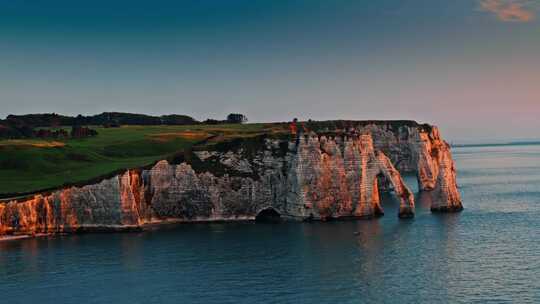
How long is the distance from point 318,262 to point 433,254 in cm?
1375

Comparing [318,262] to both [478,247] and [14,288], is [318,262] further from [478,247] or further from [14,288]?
[14,288]

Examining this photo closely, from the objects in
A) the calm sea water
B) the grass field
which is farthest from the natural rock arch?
the grass field

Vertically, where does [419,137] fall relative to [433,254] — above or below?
above

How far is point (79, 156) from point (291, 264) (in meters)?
55.5

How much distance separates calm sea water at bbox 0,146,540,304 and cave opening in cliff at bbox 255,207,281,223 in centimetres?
476

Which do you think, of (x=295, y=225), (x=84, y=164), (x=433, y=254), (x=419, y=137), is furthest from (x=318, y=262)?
(x=419, y=137)

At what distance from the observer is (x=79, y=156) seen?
104 metres

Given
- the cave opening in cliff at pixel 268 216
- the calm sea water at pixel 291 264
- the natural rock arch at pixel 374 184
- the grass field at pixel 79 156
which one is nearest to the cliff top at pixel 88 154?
the grass field at pixel 79 156

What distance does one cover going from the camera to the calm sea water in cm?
5334

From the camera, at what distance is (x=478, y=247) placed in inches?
2771

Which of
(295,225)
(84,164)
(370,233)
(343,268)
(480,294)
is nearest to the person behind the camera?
(480,294)

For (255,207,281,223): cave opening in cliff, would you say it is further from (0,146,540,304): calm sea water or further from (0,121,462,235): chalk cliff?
(0,146,540,304): calm sea water

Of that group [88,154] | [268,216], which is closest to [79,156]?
[88,154]

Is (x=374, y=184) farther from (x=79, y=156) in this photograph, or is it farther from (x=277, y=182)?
(x=79, y=156)
